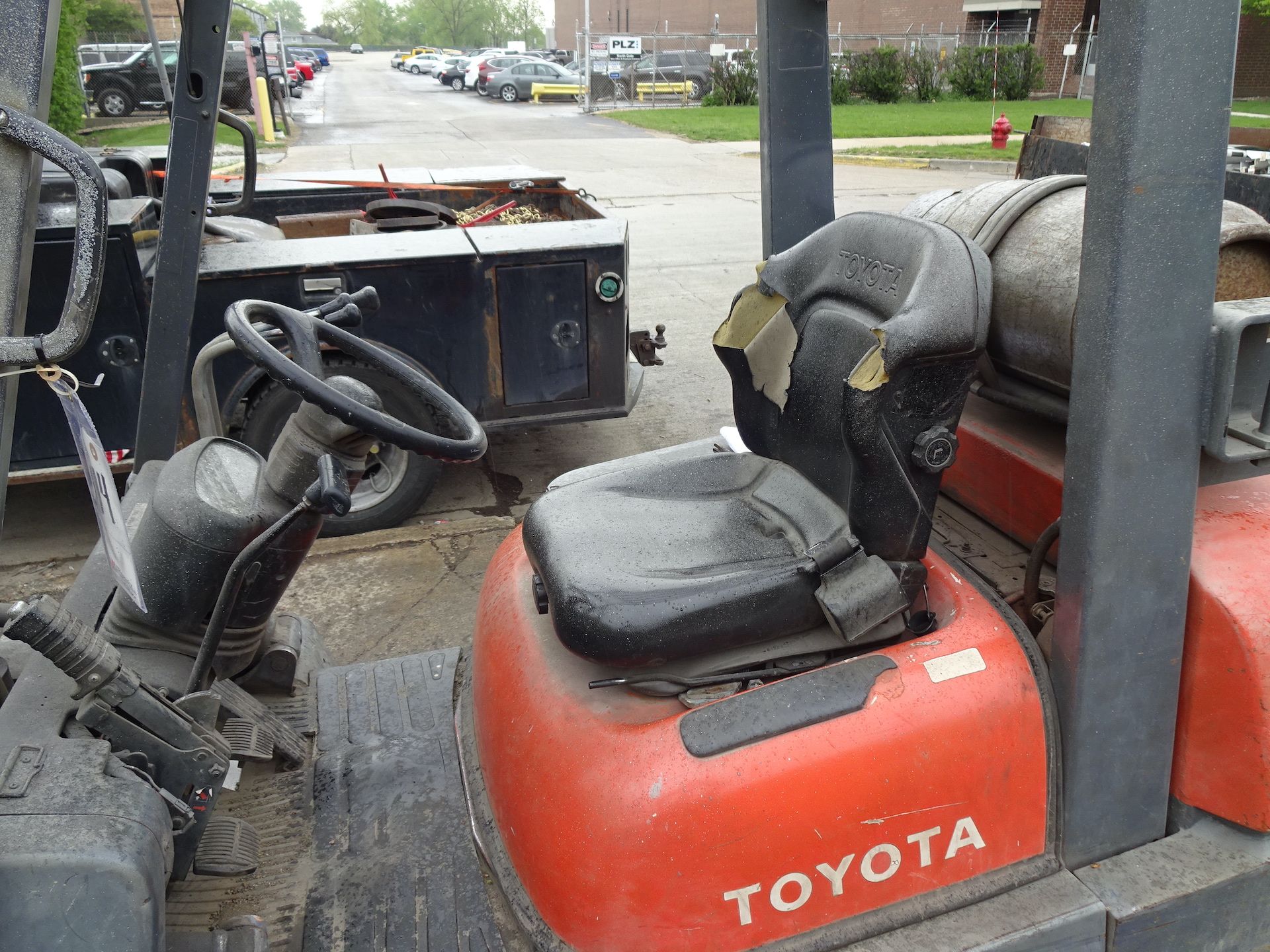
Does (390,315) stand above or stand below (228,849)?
above

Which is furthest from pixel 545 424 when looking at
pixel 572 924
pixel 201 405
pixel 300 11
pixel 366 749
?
pixel 300 11

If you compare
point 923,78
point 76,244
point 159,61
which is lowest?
point 76,244

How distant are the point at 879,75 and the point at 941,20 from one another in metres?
12.5

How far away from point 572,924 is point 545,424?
3.08 meters

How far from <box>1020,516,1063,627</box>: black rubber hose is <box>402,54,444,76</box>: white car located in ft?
184

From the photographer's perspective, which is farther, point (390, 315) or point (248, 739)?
point (390, 315)

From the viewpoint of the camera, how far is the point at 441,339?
429 cm

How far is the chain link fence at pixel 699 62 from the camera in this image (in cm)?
2873

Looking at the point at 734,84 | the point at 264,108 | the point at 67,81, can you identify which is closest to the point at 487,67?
the point at 734,84

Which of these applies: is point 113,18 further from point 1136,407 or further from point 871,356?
point 1136,407

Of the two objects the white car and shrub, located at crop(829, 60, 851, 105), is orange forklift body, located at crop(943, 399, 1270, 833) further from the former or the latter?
the white car

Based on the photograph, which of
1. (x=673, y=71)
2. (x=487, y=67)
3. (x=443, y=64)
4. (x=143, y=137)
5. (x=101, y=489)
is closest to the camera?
(x=101, y=489)

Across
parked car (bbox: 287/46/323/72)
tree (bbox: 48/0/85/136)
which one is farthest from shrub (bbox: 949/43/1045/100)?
parked car (bbox: 287/46/323/72)

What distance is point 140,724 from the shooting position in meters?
1.70
